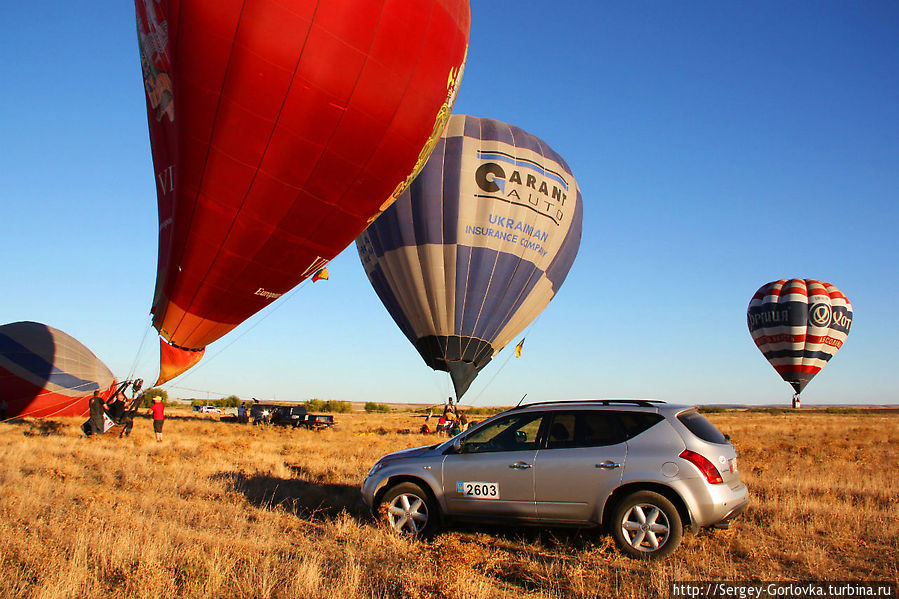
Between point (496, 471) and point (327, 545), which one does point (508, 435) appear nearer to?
point (496, 471)

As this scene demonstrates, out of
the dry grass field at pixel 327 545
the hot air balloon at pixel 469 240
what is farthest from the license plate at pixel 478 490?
the hot air balloon at pixel 469 240

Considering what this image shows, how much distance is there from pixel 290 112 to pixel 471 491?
6.08 meters

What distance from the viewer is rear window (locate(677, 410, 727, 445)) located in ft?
22.9

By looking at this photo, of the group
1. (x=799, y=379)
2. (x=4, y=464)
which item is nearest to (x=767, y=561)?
(x=4, y=464)

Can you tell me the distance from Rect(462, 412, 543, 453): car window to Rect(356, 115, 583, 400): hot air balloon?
13.7m

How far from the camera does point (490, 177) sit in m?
21.5

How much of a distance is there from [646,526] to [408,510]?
286cm

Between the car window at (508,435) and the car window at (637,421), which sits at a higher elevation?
the car window at (637,421)

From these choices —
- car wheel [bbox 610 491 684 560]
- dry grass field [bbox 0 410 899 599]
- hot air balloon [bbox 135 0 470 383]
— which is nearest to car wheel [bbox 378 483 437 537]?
dry grass field [bbox 0 410 899 599]

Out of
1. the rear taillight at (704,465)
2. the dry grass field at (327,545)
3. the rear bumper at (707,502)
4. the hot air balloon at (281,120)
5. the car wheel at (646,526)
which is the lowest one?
the dry grass field at (327,545)

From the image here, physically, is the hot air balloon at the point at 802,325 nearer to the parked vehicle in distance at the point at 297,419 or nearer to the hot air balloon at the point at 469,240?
the hot air balloon at the point at 469,240

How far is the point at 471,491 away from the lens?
749 cm

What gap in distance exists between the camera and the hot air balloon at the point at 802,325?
149 ft

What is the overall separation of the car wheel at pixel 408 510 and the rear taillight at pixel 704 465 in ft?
10.1
